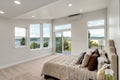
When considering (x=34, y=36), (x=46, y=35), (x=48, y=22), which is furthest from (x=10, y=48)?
(x=48, y=22)

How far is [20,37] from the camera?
610 centimetres

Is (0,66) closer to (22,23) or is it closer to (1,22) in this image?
(1,22)

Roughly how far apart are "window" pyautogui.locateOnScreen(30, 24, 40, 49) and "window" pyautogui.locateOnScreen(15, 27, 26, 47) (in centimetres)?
60

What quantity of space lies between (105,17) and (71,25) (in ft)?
7.54

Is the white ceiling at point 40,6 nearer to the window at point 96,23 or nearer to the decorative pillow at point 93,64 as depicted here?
the window at point 96,23

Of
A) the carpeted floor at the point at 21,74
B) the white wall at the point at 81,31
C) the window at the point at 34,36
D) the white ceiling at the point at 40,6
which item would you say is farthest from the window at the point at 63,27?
the carpeted floor at the point at 21,74

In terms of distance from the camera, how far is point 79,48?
21.4ft

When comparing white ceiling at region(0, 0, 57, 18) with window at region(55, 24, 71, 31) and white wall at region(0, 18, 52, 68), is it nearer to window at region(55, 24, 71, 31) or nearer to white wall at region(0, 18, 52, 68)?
white wall at region(0, 18, 52, 68)

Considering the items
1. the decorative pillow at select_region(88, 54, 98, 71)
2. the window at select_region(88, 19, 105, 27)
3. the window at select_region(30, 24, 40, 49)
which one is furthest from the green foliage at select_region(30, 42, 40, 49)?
the decorative pillow at select_region(88, 54, 98, 71)

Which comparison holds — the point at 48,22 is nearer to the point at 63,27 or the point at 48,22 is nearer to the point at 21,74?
the point at 63,27

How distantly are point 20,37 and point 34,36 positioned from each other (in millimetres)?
1164

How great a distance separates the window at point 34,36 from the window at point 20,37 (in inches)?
23.6

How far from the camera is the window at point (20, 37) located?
5832 mm

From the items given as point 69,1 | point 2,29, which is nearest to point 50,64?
point 69,1
